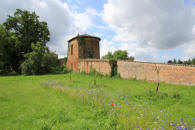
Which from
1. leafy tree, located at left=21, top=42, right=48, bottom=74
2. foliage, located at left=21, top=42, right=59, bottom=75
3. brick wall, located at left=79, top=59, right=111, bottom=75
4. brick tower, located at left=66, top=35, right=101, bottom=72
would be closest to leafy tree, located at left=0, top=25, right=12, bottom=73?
foliage, located at left=21, top=42, right=59, bottom=75

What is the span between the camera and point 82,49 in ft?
84.3

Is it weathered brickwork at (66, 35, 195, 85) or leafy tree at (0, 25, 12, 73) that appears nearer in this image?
weathered brickwork at (66, 35, 195, 85)

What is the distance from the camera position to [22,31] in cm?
2745

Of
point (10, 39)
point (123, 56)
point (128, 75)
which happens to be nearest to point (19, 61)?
point (10, 39)

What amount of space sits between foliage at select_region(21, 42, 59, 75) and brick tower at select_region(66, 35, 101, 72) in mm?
4794

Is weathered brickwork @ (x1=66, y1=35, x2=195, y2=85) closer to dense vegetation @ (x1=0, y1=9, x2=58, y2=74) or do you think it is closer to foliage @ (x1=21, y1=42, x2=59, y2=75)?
foliage @ (x1=21, y1=42, x2=59, y2=75)

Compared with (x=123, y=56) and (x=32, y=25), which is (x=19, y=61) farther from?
(x=123, y=56)

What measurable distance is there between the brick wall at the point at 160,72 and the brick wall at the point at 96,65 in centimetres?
195

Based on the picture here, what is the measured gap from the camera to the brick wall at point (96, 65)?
18.7m

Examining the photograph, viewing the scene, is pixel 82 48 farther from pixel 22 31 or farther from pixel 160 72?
pixel 160 72

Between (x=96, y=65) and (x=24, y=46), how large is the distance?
18495 mm

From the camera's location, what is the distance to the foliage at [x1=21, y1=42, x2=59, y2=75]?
23.1 m

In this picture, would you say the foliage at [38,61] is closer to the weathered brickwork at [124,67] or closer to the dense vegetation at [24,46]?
the dense vegetation at [24,46]

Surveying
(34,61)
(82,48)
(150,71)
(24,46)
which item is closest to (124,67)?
(150,71)
